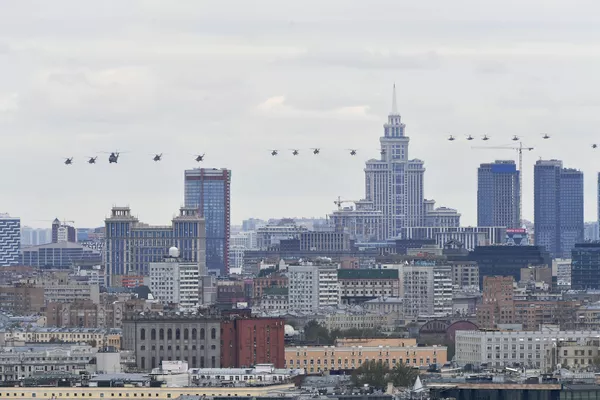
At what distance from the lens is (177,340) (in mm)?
164750

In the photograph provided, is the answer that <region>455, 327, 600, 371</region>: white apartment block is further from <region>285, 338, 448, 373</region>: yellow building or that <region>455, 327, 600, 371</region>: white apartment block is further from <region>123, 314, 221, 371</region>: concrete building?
<region>123, 314, 221, 371</region>: concrete building

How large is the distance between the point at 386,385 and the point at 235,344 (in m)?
25.3

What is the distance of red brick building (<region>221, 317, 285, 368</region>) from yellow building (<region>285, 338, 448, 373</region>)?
1.86m

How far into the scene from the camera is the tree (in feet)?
463

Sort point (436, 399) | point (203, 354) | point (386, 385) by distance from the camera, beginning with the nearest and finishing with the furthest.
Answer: point (436, 399), point (386, 385), point (203, 354)

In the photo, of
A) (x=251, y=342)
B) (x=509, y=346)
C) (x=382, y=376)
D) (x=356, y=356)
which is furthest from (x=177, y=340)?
(x=382, y=376)

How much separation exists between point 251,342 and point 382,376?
66.1ft

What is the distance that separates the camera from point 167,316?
169000mm

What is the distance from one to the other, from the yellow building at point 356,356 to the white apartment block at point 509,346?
66.8 inches

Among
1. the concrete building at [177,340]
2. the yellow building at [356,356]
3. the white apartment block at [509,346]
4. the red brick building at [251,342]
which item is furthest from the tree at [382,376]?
the white apartment block at [509,346]

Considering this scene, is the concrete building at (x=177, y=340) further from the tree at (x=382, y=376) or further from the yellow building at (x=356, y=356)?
the tree at (x=382, y=376)

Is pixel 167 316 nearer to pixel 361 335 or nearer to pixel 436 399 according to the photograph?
pixel 361 335

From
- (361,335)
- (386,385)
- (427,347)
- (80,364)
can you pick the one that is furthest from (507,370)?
(361,335)

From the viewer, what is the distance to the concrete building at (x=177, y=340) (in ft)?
535
